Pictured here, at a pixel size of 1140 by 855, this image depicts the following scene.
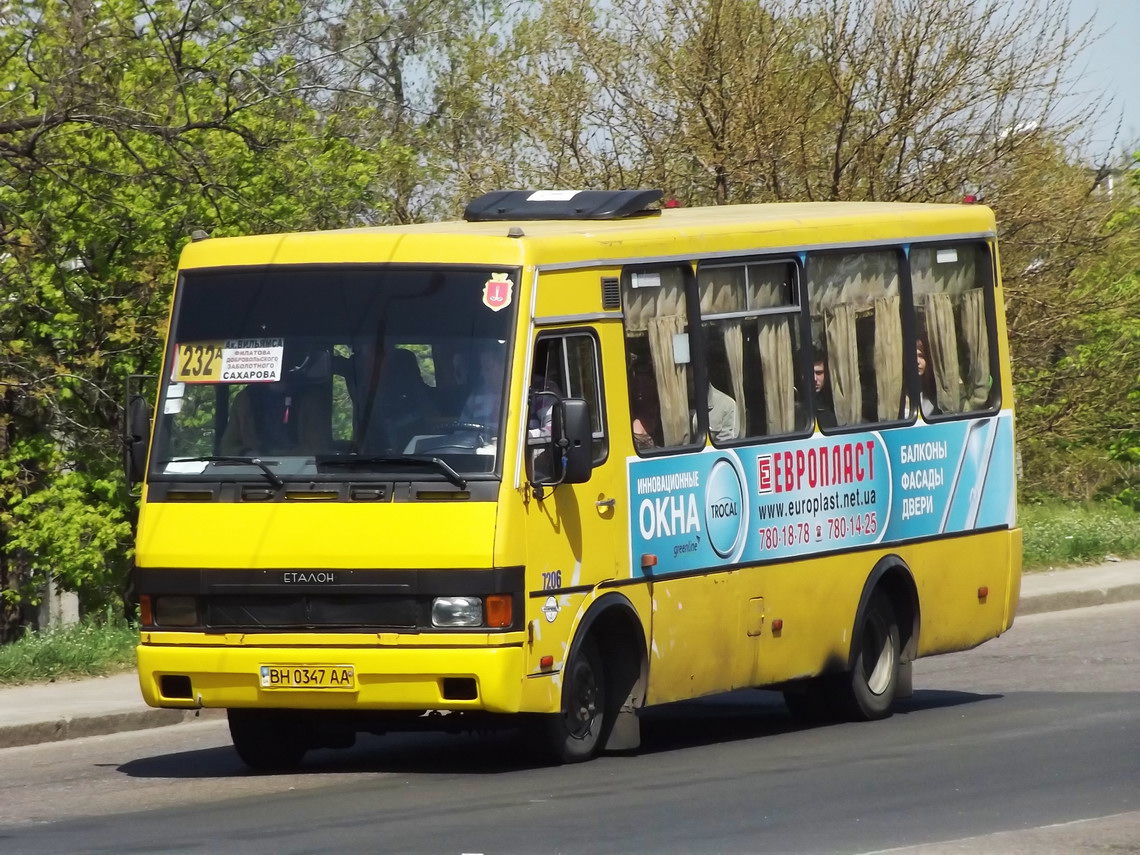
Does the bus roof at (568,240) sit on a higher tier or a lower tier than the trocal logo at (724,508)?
higher

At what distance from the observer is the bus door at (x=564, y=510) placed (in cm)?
1010

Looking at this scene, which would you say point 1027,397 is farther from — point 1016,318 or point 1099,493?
point 1099,493

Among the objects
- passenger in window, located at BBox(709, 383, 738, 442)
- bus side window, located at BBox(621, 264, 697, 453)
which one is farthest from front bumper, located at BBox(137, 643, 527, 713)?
passenger in window, located at BBox(709, 383, 738, 442)

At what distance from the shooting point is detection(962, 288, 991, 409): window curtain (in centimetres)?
1410

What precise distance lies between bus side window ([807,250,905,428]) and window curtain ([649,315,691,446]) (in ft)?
4.79

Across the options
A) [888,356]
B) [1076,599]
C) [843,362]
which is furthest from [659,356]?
[1076,599]

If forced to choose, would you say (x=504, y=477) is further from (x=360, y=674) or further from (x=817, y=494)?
(x=817, y=494)

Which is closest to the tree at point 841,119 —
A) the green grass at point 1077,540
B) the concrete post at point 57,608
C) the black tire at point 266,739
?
the green grass at point 1077,540

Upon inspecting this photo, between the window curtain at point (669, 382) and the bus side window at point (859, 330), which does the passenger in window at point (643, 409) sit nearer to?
the window curtain at point (669, 382)

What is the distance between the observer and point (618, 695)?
35.9 ft

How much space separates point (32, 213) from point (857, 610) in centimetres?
1477

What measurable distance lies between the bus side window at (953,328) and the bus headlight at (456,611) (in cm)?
462

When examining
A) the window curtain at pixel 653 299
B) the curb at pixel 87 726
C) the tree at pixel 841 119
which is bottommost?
the curb at pixel 87 726

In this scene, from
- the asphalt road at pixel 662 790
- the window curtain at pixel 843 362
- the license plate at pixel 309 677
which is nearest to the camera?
the asphalt road at pixel 662 790
